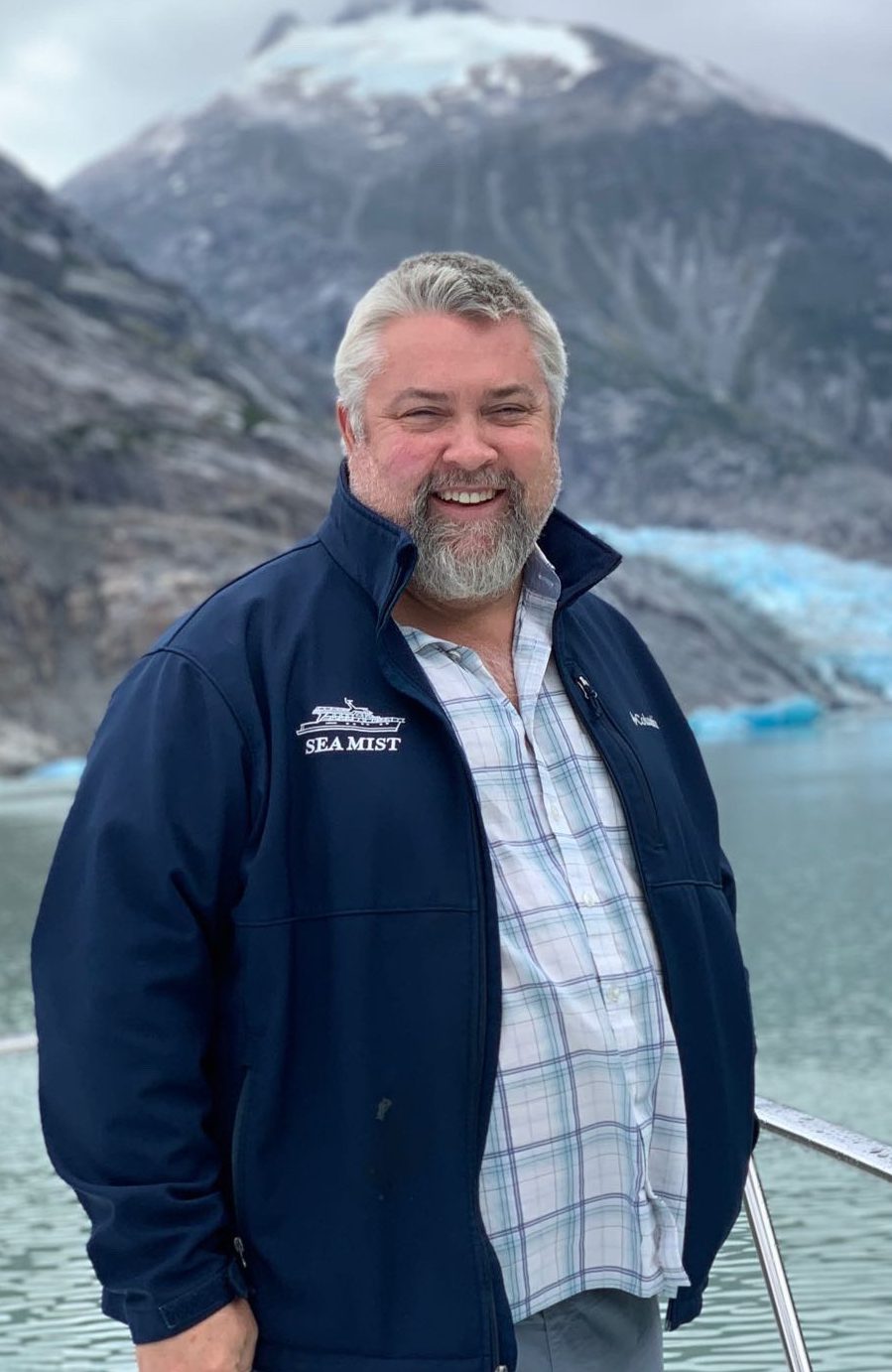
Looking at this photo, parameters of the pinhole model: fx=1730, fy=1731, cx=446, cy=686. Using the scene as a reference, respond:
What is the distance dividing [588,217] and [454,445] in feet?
437

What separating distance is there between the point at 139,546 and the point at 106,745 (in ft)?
132

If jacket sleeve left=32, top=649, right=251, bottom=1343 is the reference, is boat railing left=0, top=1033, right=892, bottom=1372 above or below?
below

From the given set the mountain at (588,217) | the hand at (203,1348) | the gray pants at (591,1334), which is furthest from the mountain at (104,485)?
the mountain at (588,217)

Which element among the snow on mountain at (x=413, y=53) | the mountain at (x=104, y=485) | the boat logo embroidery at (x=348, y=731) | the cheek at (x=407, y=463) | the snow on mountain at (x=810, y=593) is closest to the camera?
the boat logo embroidery at (x=348, y=731)

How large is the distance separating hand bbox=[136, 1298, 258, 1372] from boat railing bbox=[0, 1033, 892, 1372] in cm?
70

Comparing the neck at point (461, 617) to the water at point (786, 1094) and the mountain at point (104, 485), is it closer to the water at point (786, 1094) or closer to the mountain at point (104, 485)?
the water at point (786, 1094)

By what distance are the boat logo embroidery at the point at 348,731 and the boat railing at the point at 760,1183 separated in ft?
2.22

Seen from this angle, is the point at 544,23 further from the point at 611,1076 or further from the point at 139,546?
the point at 611,1076

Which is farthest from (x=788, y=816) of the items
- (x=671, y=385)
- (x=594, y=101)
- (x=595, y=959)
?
(x=594, y=101)

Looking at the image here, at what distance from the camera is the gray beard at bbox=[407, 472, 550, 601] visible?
206 centimetres

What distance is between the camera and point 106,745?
1.82 m

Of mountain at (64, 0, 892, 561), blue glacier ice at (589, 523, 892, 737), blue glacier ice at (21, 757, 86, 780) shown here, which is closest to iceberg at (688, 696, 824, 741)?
blue glacier ice at (589, 523, 892, 737)

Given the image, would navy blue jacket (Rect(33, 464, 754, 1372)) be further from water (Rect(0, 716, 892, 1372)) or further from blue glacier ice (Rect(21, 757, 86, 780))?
blue glacier ice (Rect(21, 757, 86, 780))

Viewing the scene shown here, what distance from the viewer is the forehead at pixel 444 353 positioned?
6.67 ft
